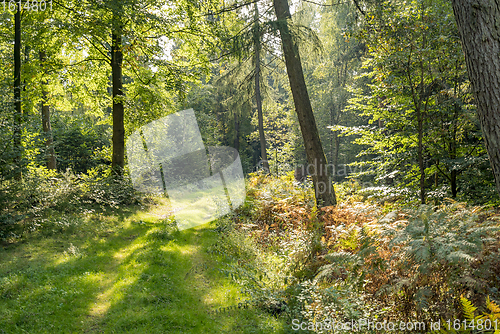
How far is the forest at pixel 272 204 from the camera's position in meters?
3.14

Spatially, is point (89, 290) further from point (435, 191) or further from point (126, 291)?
point (435, 191)

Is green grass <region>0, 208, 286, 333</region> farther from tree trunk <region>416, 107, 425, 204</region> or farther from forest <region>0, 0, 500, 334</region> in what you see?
tree trunk <region>416, 107, 425, 204</region>

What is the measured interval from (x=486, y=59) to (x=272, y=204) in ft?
21.4

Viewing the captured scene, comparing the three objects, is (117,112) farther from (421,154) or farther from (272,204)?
(421,154)

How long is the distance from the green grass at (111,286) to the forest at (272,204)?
1.2 inches

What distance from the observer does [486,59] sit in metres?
2.96

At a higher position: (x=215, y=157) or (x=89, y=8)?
(x=89, y=8)

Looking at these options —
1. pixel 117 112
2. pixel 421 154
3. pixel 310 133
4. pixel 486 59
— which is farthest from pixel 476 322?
pixel 117 112

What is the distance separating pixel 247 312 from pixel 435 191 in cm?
483

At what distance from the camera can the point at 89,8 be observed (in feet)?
26.7

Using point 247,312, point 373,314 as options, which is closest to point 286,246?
point 247,312

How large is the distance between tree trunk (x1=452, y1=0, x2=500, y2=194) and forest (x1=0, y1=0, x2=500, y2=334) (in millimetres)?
15

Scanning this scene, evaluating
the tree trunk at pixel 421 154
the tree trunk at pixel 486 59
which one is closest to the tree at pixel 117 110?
the tree trunk at pixel 421 154

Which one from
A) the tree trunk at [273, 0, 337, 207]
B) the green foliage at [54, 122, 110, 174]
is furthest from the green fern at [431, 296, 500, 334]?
the green foliage at [54, 122, 110, 174]
